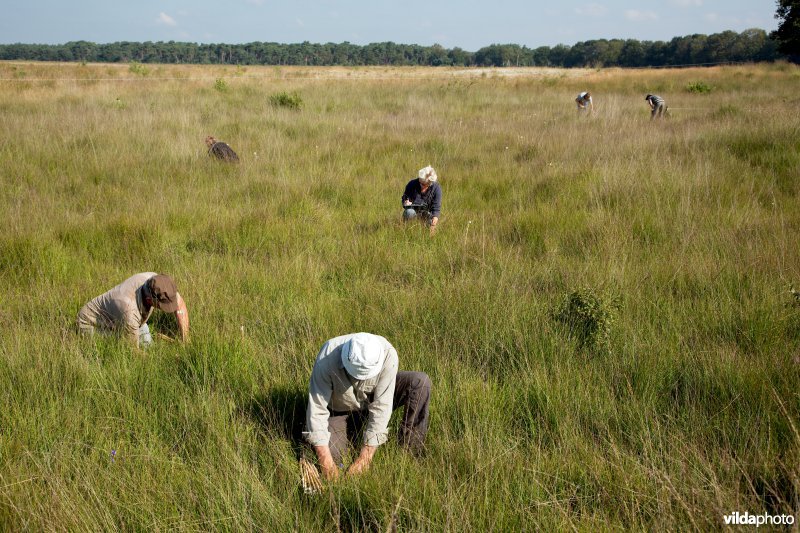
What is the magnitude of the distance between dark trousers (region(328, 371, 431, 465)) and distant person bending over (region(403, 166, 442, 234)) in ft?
11.7

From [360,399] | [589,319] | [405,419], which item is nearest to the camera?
[405,419]

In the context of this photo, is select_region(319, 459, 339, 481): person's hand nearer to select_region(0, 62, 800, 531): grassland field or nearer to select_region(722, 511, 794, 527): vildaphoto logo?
select_region(0, 62, 800, 531): grassland field

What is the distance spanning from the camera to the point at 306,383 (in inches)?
141

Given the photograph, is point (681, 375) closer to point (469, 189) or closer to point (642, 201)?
point (642, 201)

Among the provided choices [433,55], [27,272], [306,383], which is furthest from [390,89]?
[433,55]

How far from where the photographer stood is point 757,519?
2242mm

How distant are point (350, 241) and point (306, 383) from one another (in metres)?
2.78

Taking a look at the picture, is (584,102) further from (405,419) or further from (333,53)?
(333,53)

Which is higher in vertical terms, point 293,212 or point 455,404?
point 293,212

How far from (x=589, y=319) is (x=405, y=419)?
1.57m

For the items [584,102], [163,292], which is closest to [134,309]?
[163,292]

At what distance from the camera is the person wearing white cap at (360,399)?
2.88 metres

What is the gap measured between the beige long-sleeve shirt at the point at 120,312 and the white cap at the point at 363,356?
6.43 ft

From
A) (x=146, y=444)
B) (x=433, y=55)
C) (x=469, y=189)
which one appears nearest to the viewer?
(x=146, y=444)
